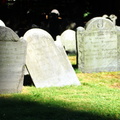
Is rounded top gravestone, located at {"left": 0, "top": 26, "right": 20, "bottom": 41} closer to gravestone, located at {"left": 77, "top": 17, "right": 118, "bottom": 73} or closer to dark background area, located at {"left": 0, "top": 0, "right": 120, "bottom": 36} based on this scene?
gravestone, located at {"left": 77, "top": 17, "right": 118, "bottom": 73}

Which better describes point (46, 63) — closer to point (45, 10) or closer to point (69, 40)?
point (69, 40)

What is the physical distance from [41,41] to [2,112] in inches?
130

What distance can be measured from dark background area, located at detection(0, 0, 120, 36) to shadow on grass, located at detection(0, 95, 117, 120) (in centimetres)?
1631

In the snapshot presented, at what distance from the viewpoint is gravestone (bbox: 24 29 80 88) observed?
352 inches

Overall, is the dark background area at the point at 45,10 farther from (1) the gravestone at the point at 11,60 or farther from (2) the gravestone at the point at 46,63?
(1) the gravestone at the point at 11,60

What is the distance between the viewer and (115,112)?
6344 millimetres

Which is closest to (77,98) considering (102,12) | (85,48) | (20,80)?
(20,80)

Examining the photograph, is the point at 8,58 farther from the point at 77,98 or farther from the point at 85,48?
the point at 85,48

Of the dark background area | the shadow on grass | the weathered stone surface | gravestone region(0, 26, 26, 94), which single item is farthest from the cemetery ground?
the dark background area

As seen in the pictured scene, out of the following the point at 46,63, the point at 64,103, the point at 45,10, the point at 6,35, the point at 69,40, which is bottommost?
the point at 64,103

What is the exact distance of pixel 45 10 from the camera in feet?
84.3

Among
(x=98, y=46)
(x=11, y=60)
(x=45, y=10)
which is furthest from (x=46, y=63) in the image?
(x=45, y=10)

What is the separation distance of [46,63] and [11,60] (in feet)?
4.68

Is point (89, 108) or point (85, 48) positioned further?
point (85, 48)
